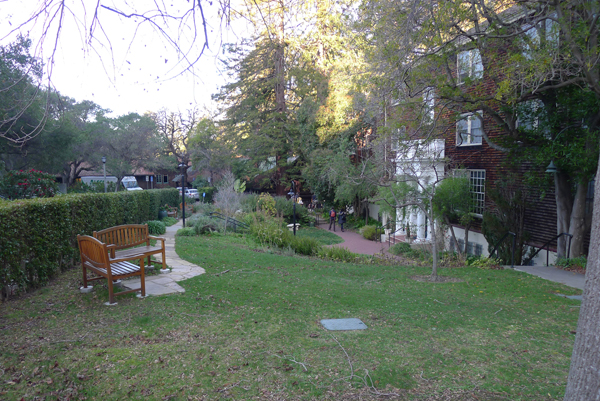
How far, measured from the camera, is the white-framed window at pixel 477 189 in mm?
16328

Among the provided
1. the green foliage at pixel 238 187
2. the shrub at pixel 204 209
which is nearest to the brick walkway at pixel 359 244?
the green foliage at pixel 238 187

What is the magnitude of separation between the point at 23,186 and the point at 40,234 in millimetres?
7240

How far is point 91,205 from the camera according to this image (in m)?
8.73

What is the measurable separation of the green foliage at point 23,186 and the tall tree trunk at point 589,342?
13331mm

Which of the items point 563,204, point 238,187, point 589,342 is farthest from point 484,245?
point 238,187

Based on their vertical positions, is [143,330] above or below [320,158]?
below

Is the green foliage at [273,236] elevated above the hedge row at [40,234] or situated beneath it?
situated beneath

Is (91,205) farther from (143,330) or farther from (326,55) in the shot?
(326,55)

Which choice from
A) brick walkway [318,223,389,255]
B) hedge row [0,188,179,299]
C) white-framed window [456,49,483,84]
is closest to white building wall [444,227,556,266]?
brick walkway [318,223,389,255]

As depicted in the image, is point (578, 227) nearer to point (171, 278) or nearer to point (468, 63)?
point (468, 63)

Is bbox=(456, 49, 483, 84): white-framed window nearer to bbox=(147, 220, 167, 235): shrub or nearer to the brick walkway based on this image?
the brick walkway

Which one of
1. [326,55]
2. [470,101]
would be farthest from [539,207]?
[326,55]

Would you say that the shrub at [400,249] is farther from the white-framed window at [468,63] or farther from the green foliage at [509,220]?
the white-framed window at [468,63]

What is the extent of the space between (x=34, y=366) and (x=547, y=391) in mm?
4592
